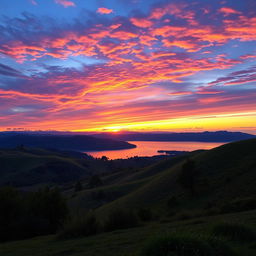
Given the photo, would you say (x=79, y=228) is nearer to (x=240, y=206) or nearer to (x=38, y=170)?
(x=240, y=206)

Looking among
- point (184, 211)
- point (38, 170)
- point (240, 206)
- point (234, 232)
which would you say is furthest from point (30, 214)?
point (38, 170)

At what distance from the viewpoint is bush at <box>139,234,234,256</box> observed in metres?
6.20

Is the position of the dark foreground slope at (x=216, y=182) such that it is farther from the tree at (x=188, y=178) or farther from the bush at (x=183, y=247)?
the bush at (x=183, y=247)

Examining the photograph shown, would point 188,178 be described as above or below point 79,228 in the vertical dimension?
below

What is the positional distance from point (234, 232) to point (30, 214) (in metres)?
19.5

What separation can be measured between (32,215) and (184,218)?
44.5 ft

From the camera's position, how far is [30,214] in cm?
2291

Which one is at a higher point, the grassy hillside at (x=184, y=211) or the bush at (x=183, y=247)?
the bush at (x=183, y=247)

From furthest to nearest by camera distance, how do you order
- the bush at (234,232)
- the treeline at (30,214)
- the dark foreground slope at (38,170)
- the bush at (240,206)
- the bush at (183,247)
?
1. the dark foreground slope at (38,170)
2. the treeline at (30,214)
3. the bush at (240,206)
4. the bush at (234,232)
5. the bush at (183,247)

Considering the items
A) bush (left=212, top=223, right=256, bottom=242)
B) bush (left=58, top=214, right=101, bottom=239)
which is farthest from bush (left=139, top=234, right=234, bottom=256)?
bush (left=58, top=214, right=101, bottom=239)

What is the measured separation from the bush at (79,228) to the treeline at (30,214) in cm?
749

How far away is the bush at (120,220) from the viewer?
53.1 feet

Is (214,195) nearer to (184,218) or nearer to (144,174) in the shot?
(184,218)

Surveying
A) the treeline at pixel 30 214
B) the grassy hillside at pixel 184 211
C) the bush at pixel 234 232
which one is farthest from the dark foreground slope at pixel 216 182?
the bush at pixel 234 232
